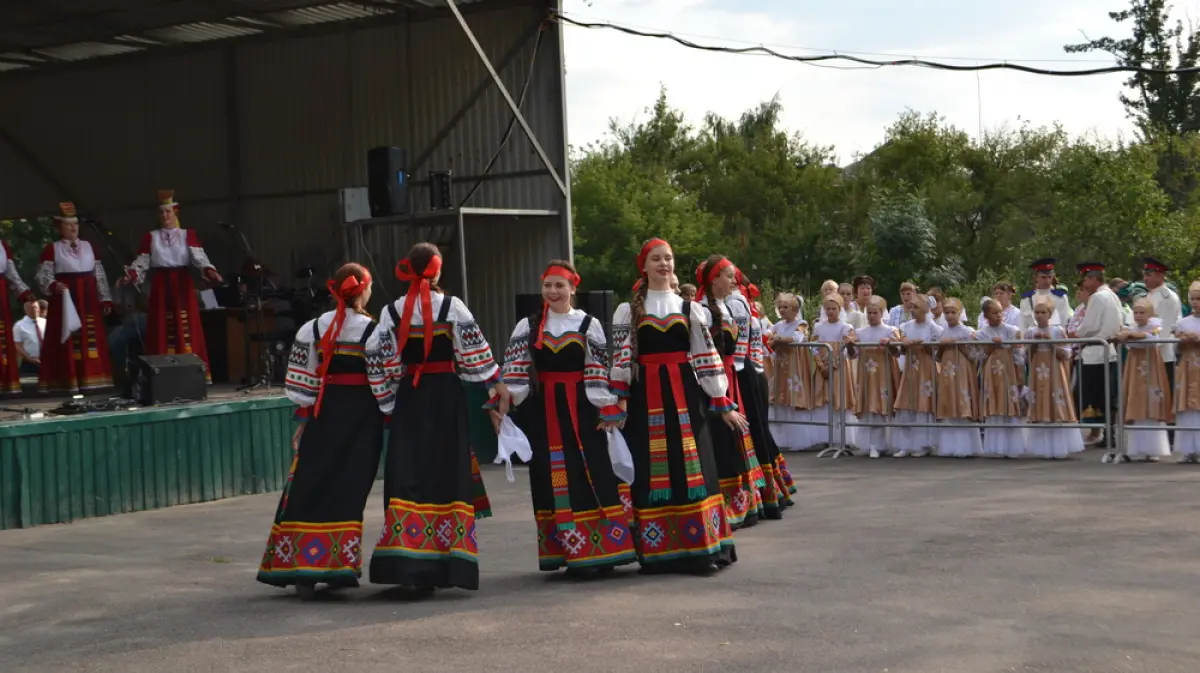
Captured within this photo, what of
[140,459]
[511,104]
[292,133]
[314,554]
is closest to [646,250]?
[314,554]

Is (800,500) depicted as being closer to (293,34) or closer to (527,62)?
(527,62)

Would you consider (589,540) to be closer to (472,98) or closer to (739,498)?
(739,498)

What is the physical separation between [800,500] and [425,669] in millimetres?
5813

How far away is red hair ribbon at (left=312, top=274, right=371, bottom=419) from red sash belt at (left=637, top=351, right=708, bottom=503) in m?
1.65

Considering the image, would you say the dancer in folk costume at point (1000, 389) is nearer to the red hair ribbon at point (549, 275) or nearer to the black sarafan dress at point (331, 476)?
the red hair ribbon at point (549, 275)

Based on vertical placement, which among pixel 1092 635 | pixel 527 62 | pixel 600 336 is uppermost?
pixel 527 62

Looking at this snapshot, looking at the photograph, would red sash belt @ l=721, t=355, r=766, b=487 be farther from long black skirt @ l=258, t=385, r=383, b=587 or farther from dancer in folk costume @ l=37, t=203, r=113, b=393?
dancer in folk costume @ l=37, t=203, r=113, b=393

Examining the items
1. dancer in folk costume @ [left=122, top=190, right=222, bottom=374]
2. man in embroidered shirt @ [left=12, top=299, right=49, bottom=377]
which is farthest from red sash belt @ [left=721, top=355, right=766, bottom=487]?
man in embroidered shirt @ [left=12, top=299, right=49, bottom=377]

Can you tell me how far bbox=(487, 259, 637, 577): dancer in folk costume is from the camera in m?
8.23

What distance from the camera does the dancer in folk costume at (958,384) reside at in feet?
46.2

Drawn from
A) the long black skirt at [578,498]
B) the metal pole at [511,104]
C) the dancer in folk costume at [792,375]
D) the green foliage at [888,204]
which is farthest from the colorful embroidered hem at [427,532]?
the green foliage at [888,204]

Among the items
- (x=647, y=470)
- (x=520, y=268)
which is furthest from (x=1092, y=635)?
(x=520, y=268)

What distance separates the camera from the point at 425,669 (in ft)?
20.1

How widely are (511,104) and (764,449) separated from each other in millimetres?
5888
